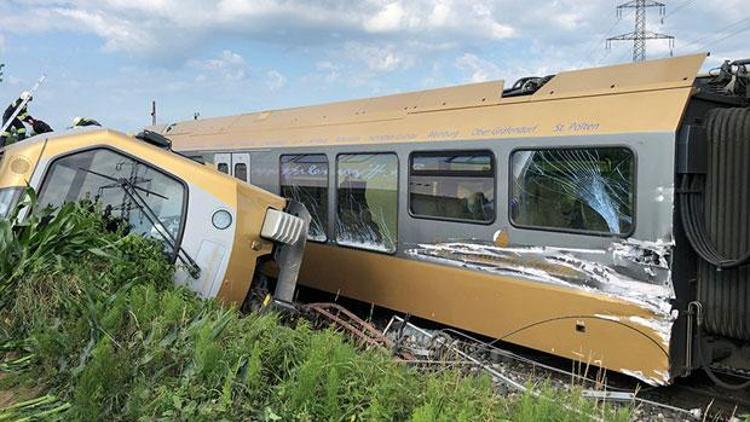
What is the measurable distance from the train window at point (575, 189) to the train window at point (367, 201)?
1.86m

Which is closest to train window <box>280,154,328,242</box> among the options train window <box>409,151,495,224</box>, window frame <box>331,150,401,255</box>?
window frame <box>331,150,401,255</box>

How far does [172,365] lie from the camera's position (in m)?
3.40

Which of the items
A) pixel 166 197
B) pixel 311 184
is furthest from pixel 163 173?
pixel 311 184

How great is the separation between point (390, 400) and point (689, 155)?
3755 millimetres

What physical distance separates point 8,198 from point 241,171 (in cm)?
557

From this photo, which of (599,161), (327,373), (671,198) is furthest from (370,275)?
(327,373)

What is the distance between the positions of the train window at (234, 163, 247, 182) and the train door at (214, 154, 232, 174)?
0.30 meters

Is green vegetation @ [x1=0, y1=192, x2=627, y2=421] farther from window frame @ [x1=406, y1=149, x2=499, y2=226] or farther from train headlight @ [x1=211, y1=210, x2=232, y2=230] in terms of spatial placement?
window frame @ [x1=406, y1=149, x2=499, y2=226]

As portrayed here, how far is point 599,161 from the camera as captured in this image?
6.04 metres

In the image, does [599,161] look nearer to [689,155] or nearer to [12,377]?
[689,155]

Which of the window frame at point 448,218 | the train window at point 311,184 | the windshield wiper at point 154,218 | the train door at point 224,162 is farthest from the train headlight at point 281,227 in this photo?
the train door at point 224,162

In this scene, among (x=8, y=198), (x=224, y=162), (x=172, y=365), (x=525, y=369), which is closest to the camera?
(x=172, y=365)

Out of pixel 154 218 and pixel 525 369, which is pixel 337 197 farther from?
pixel 154 218

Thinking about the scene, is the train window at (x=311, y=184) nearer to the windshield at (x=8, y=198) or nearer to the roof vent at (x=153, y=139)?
the roof vent at (x=153, y=139)
